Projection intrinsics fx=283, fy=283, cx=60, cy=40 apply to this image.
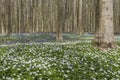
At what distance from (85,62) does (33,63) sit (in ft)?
7.03

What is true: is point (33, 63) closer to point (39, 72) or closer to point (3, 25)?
point (39, 72)

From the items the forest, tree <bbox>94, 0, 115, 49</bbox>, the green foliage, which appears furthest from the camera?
tree <bbox>94, 0, 115, 49</bbox>

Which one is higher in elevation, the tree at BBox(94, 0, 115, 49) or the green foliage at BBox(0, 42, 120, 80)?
the tree at BBox(94, 0, 115, 49)

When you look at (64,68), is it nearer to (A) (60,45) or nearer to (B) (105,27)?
(B) (105,27)

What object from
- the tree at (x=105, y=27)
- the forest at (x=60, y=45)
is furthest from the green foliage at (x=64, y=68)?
the tree at (x=105, y=27)

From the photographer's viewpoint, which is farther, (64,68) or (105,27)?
(105,27)

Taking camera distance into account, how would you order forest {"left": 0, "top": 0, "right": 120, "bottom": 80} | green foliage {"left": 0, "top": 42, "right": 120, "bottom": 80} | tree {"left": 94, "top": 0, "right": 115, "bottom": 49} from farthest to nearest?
1. tree {"left": 94, "top": 0, "right": 115, "bottom": 49}
2. forest {"left": 0, "top": 0, "right": 120, "bottom": 80}
3. green foliage {"left": 0, "top": 42, "right": 120, "bottom": 80}

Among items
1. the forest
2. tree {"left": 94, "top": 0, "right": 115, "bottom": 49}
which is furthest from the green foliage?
tree {"left": 94, "top": 0, "right": 115, "bottom": 49}

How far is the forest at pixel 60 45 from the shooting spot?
9516mm

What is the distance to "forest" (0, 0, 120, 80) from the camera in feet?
31.2

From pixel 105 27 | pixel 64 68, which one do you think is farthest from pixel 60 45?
pixel 64 68

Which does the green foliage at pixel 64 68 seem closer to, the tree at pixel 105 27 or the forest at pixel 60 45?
the forest at pixel 60 45

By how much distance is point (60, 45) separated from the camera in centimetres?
1562

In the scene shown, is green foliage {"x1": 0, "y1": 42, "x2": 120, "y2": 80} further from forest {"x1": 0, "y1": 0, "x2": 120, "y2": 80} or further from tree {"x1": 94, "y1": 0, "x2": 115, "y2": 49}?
tree {"x1": 94, "y1": 0, "x2": 115, "y2": 49}
